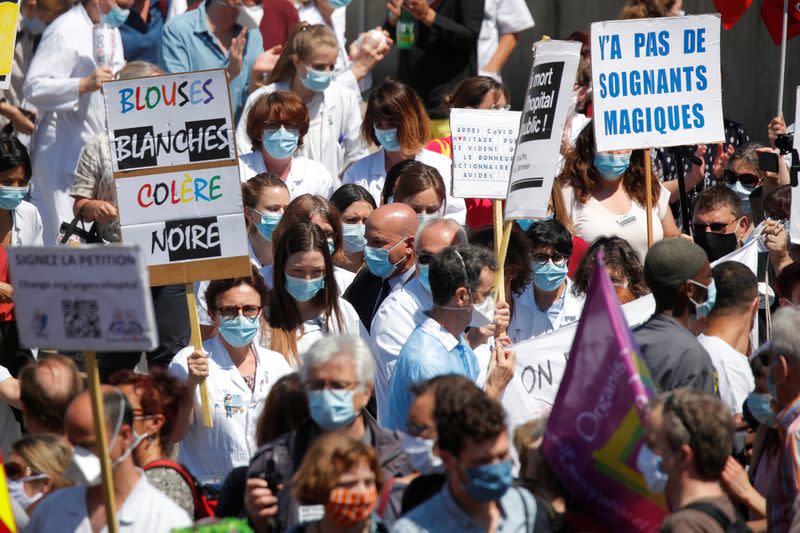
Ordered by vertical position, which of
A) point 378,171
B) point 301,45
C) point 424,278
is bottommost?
point 424,278

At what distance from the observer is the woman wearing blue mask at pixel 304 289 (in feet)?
23.4

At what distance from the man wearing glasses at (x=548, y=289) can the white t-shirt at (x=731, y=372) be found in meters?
1.49

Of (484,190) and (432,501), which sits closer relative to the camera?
(432,501)

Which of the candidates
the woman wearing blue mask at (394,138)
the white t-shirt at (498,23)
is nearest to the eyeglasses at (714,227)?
the woman wearing blue mask at (394,138)

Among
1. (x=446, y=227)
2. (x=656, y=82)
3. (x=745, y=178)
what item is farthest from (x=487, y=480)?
(x=745, y=178)

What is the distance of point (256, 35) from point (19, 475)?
644 cm

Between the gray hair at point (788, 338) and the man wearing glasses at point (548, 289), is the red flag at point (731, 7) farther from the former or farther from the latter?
the gray hair at point (788, 338)

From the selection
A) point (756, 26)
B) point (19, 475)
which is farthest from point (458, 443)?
point (756, 26)

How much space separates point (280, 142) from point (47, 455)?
12.8 ft

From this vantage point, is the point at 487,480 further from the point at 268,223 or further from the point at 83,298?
the point at 268,223

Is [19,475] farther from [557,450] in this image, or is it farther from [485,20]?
[485,20]

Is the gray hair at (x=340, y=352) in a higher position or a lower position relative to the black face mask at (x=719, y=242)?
higher

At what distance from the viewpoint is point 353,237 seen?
872 centimetres

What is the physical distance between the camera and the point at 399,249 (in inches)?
306
